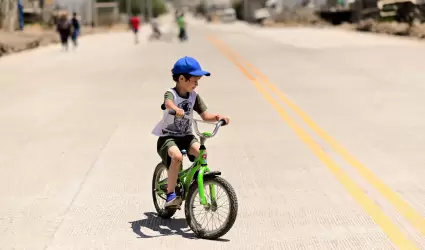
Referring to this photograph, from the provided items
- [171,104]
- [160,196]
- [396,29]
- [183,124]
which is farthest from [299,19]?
[171,104]

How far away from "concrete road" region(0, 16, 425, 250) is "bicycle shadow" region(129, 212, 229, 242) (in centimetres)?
2

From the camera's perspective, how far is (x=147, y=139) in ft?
38.6

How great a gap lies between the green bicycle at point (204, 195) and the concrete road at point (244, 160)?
142 mm

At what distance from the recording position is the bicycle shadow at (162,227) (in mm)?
6688

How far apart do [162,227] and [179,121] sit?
955 mm

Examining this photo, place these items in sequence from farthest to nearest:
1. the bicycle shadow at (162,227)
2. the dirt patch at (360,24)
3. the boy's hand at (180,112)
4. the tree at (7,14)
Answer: the tree at (7,14), the dirt patch at (360,24), the bicycle shadow at (162,227), the boy's hand at (180,112)

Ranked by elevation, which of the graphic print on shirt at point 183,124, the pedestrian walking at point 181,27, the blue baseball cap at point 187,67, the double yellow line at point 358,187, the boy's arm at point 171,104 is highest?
the blue baseball cap at point 187,67

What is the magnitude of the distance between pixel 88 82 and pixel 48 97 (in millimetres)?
3550

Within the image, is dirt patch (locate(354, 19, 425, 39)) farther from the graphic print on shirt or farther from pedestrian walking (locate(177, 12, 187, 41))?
the graphic print on shirt

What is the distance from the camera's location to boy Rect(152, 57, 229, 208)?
648 cm

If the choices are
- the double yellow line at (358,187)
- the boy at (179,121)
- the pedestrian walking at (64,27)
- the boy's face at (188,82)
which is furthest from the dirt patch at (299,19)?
the boy's face at (188,82)

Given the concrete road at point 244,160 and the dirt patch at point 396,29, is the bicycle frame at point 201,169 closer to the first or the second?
the concrete road at point 244,160

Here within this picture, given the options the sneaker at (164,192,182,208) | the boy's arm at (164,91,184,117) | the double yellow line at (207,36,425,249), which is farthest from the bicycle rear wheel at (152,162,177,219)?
the double yellow line at (207,36,425,249)

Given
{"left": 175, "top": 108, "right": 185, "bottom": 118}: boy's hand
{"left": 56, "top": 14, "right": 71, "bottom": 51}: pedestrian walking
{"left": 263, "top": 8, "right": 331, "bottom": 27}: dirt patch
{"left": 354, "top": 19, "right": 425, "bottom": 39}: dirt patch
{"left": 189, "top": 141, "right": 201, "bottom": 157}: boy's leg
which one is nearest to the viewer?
{"left": 175, "top": 108, "right": 185, "bottom": 118}: boy's hand
